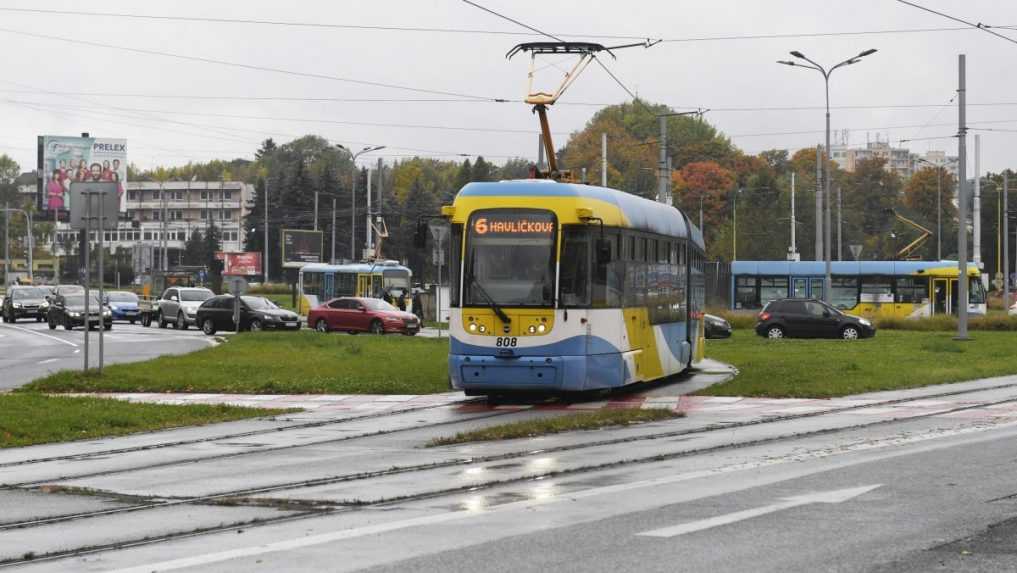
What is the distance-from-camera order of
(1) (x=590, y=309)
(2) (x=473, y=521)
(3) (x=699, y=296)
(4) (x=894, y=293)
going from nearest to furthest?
(2) (x=473, y=521), (1) (x=590, y=309), (3) (x=699, y=296), (4) (x=894, y=293)

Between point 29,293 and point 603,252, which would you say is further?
point 29,293

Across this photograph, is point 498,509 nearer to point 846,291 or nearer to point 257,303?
point 257,303

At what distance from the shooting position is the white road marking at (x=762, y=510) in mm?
9383

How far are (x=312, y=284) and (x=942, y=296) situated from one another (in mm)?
28167

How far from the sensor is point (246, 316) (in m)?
54.6

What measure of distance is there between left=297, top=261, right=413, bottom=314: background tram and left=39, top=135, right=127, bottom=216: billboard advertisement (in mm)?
30702

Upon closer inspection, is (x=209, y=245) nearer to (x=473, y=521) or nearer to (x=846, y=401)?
(x=846, y=401)

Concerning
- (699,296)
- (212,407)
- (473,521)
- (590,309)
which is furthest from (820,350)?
(473,521)

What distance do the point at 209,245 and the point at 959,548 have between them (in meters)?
162

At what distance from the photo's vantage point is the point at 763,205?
109 meters

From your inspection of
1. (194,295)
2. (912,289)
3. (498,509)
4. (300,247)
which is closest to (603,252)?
(498,509)

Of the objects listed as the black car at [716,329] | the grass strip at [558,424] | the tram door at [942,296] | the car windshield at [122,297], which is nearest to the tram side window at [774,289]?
the tram door at [942,296]

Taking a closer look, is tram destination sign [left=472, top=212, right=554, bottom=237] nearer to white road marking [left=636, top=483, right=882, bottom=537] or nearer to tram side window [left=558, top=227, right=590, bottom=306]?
tram side window [left=558, top=227, right=590, bottom=306]

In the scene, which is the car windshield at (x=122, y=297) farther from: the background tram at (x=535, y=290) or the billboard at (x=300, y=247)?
the background tram at (x=535, y=290)
